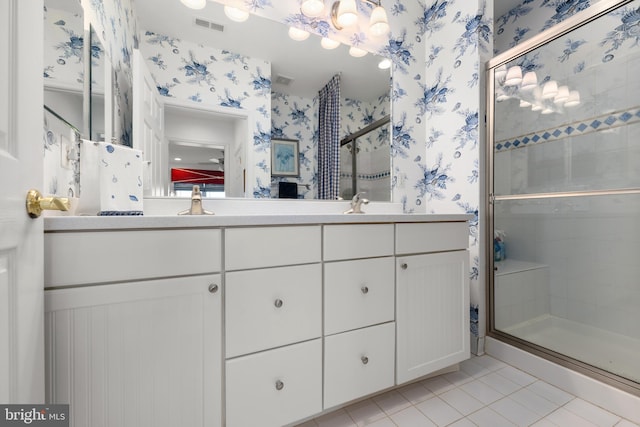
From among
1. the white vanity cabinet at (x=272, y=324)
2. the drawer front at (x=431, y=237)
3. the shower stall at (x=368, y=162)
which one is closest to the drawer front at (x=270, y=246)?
the white vanity cabinet at (x=272, y=324)

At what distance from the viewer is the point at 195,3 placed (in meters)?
1.34

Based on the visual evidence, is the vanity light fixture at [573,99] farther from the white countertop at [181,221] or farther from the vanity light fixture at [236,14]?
the vanity light fixture at [236,14]

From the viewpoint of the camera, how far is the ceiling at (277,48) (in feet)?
4.26

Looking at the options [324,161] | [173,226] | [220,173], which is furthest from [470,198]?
[173,226]

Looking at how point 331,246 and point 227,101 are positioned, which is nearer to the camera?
point 331,246

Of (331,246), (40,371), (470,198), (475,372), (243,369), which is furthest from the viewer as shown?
(470,198)

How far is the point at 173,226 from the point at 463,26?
212 centimetres

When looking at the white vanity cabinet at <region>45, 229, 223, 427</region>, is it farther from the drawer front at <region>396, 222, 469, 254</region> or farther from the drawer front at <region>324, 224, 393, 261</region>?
the drawer front at <region>396, 222, 469, 254</region>

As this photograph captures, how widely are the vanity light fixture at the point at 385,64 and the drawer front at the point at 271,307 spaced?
5.03 feet

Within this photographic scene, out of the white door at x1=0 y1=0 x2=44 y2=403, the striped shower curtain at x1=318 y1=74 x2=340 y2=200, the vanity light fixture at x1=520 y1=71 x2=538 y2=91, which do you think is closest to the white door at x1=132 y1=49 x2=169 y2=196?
the white door at x1=0 y1=0 x2=44 y2=403

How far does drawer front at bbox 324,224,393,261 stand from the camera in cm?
105

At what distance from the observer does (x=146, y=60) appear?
1.27m

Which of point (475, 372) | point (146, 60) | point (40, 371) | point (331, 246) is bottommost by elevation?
point (475, 372)

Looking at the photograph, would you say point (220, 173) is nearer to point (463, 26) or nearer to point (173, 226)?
point (173, 226)
